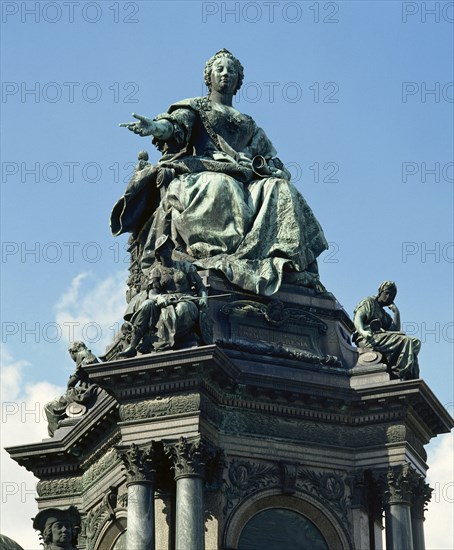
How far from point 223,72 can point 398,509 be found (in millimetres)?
12119

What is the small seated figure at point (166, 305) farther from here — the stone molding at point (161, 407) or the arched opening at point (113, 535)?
the arched opening at point (113, 535)

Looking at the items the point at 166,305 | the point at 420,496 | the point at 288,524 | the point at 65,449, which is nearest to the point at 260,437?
the point at 288,524

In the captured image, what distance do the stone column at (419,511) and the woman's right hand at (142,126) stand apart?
403 inches

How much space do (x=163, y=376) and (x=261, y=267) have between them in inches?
182

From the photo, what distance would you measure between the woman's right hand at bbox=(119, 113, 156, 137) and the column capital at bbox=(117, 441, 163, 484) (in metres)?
8.36

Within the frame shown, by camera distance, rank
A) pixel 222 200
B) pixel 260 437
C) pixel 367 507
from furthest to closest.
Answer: pixel 222 200
pixel 367 507
pixel 260 437

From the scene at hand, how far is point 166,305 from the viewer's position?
32500mm

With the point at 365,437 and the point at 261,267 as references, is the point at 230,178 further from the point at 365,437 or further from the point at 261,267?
the point at 365,437

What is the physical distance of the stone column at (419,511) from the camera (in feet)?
110

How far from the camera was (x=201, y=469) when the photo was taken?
102 feet

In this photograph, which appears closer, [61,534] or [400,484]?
[61,534]

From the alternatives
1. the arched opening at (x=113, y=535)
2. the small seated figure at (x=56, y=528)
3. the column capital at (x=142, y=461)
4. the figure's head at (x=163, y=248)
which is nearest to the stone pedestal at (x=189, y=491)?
the column capital at (x=142, y=461)

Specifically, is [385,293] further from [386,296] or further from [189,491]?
[189,491]

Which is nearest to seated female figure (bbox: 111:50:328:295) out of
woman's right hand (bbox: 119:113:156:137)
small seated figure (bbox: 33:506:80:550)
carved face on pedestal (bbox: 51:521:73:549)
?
woman's right hand (bbox: 119:113:156:137)
